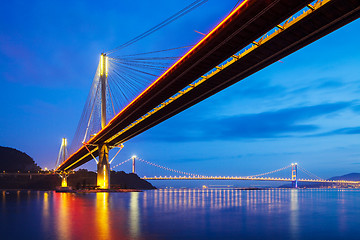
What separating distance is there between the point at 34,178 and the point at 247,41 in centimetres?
15891

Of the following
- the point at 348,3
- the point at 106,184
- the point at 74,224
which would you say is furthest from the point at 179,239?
the point at 106,184

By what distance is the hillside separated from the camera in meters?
173

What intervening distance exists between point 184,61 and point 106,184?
37990 millimetres

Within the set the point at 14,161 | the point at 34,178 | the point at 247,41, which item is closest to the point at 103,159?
the point at 247,41

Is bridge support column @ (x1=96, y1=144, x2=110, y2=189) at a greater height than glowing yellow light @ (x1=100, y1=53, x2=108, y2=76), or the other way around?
glowing yellow light @ (x1=100, y1=53, x2=108, y2=76)

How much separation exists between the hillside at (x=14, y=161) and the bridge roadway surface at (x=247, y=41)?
166 m

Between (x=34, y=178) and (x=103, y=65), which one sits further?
(x=34, y=178)

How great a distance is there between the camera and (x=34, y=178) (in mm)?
156000

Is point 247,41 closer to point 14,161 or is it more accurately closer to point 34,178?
point 34,178

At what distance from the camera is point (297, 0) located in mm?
15617

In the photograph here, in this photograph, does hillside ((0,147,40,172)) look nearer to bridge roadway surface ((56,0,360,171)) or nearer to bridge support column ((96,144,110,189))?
bridge support column ((96,144,110,189))

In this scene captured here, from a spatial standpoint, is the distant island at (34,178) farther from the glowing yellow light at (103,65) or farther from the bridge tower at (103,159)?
the glowing yellow light at (103,65)

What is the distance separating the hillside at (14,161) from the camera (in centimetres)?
17262

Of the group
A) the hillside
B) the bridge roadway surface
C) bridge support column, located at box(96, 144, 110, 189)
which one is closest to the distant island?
the hillside
